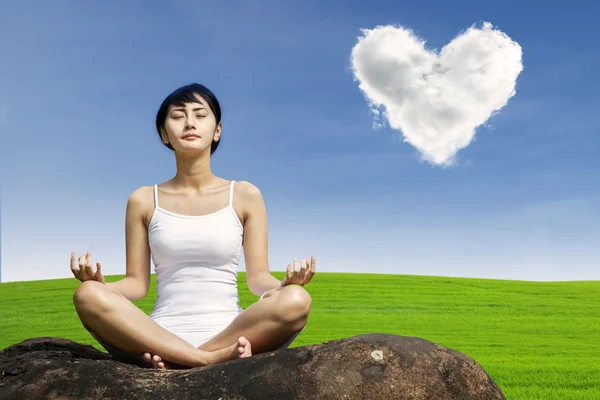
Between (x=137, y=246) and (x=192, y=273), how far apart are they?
1.95 feet

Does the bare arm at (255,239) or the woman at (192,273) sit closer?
the woman at (192,273)

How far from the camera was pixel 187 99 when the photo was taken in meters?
4.34

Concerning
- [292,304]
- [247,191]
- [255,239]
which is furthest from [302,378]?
[247,191]

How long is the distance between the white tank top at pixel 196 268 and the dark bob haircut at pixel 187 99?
719 millimetres

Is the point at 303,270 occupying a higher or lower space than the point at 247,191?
lower

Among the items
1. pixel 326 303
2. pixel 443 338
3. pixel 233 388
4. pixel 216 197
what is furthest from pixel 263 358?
pixel 326 303

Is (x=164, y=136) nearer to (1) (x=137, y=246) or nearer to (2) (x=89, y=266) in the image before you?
(1) (x=137, y=246)

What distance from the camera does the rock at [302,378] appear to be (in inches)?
114

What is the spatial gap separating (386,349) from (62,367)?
1.85 m

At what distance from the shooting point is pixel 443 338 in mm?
11734

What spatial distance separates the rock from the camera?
9.52ft

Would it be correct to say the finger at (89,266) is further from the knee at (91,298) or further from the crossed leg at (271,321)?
the crossed leg at (271,321)

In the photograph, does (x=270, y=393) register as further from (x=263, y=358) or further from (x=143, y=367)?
(x=143, y=367)

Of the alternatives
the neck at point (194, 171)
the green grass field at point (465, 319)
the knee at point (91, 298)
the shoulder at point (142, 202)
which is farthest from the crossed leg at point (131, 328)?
the green grass field at point (465, 319)
